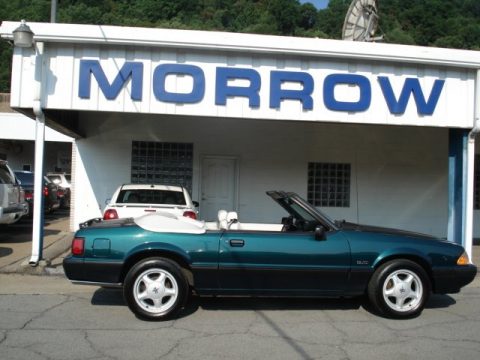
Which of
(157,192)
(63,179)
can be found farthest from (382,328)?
(63,179)

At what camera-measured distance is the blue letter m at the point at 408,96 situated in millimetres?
9352

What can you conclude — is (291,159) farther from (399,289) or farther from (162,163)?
(399,289)

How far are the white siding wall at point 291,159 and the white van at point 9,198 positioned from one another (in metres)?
1.66

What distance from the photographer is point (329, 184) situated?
13883mm

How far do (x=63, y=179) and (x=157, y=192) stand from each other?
14909mm

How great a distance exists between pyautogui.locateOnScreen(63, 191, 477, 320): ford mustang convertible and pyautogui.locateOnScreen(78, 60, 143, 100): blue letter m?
331 cm

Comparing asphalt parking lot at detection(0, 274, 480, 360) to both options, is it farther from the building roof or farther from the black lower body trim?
the building roof

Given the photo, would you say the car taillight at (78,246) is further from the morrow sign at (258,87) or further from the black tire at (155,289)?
the morrow sign at (258,87)

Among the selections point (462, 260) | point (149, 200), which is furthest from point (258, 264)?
point (149, 200)

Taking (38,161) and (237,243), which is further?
(38,161)

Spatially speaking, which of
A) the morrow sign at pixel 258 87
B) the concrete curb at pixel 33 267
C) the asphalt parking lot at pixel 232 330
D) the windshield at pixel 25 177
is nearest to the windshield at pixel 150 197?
the concrete curb at pixel 33 267

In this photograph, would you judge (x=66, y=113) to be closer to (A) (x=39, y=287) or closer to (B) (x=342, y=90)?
(A) (x=39, y=287)

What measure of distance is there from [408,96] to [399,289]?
4373mm

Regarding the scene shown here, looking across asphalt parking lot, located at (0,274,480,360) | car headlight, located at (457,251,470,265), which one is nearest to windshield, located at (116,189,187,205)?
asphalt parking lot, located at (0,274,480,360)
